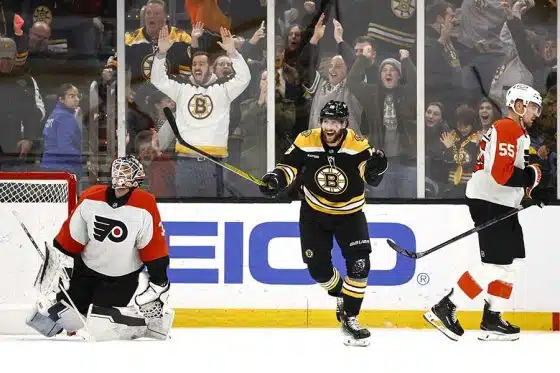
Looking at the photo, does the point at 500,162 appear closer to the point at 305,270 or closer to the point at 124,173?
the point at 305,270

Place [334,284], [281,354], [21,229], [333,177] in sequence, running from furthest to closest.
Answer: [21,229]
[334,284]
[333,177]
[281,354]

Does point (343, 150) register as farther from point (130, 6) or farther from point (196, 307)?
point (130, 6)

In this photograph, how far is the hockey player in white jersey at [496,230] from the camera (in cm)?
620

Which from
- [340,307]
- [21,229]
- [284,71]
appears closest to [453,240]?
[340,307]

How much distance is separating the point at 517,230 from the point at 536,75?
5.46 ft

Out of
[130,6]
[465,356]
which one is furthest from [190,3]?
[465,356]

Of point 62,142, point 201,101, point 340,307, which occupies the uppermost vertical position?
point 201,101

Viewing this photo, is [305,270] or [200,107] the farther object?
[200,107]

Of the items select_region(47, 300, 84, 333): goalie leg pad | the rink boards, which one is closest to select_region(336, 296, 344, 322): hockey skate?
the rink boards

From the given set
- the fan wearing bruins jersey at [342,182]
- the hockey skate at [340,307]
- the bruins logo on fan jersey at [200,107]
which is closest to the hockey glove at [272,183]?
the fan wearing bruins jersey at [342,182]

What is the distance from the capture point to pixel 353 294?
6125 mm

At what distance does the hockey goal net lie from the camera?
257 inches

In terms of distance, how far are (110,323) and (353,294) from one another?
1121 millimetres

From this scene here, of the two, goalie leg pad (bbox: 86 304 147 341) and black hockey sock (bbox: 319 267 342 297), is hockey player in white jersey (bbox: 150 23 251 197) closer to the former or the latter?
black hockey sock (bbox: 319 267 342 297)
